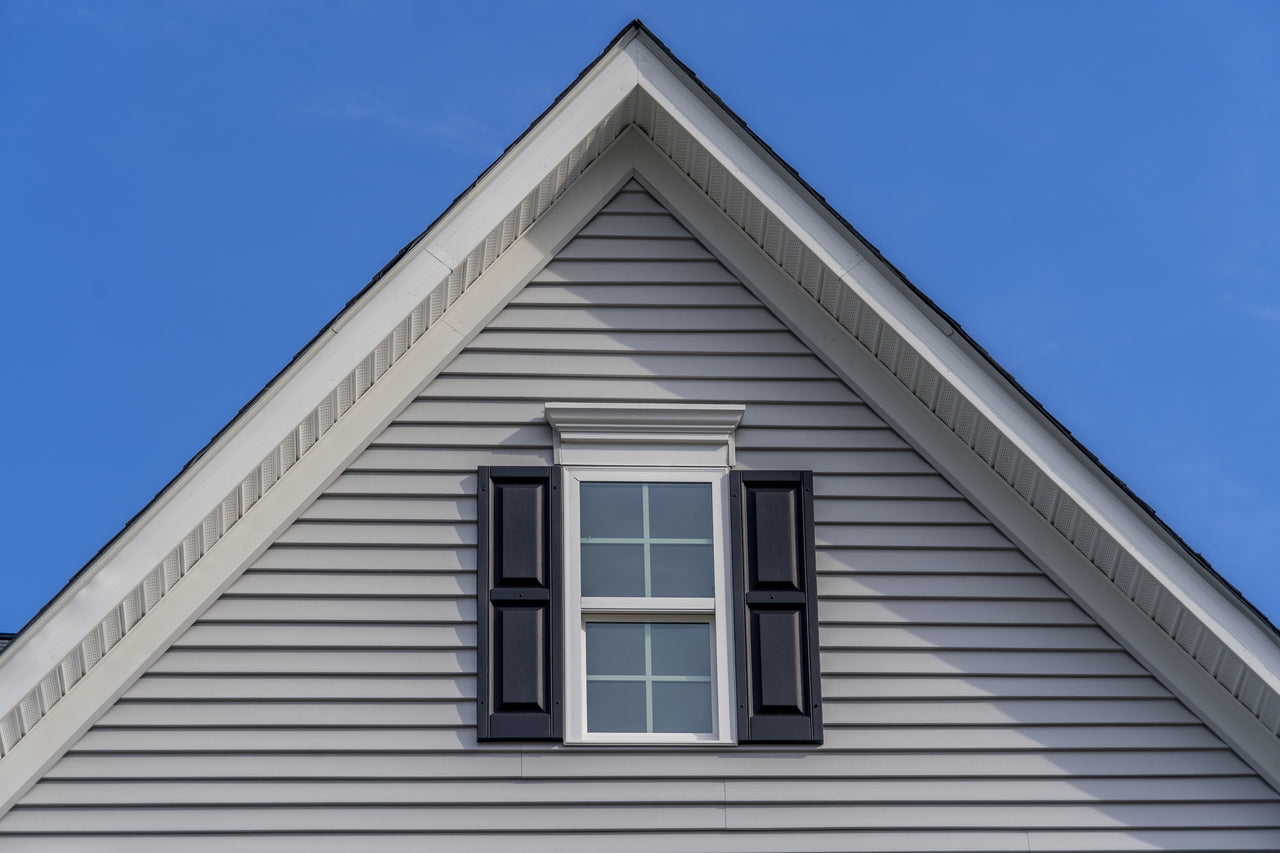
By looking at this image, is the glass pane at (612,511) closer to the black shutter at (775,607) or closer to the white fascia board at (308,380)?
the black shutter at (775,607)

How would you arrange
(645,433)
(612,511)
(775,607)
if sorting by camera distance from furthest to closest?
(645,433)
(612,511)
(775,607)

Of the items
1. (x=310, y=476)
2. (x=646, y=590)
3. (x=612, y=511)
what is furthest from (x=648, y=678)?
(x=310, y=476)

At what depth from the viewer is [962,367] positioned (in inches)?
299

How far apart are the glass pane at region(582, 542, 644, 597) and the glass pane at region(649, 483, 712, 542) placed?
160mm

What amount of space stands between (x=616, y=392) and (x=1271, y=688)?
3463mm

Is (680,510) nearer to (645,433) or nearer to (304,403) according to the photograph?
(645,433)

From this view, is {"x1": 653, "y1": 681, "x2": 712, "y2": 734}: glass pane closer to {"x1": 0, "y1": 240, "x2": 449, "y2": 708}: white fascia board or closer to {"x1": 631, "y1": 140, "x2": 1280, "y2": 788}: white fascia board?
{"x1": 631, "y1": 140, "x2": 1280, "y2": 788}: white fascia board

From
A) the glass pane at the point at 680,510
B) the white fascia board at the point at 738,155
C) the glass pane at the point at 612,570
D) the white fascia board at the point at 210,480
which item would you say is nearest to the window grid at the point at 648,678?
the glass pane at the point at 612,570

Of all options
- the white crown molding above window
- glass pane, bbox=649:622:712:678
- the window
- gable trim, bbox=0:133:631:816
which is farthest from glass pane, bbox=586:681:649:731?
gable trim, bbox=0:133:631:816

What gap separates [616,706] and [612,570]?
68 cm

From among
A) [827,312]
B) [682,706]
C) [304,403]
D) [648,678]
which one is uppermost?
[827,312]

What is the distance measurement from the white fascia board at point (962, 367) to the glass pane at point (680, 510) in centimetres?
130

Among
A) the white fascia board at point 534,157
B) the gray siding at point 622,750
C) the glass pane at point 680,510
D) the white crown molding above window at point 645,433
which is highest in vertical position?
the white fascia board at point 534,157

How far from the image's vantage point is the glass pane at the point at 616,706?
7.36m
